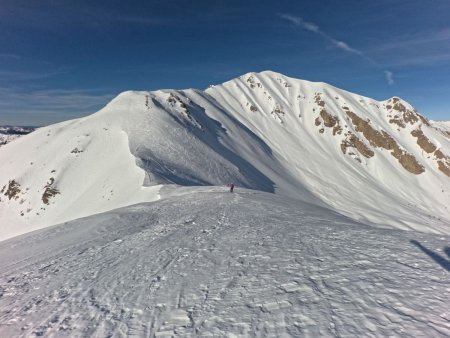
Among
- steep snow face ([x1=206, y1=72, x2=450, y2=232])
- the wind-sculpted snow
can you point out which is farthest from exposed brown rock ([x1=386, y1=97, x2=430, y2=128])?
the wind-sculpted snow

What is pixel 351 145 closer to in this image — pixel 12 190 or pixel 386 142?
pixel 386 142

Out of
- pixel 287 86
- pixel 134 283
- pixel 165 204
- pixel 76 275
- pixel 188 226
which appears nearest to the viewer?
pixel 134 283

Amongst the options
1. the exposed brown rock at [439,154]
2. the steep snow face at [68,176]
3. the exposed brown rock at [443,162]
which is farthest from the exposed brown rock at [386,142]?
the steep snow face at [68,176]

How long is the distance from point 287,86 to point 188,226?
111 m

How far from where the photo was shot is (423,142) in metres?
106

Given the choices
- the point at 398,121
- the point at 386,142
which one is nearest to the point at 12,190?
the point at 386,142

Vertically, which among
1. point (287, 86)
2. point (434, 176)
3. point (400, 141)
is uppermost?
point (287, 86)

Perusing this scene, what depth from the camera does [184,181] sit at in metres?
32.9

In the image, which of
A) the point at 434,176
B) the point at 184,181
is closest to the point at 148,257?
the point at 184,181

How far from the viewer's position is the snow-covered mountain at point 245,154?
35.8 m

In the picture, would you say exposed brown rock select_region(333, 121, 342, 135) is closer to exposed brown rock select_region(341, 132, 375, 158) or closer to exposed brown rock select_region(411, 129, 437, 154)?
exposed brown rock select_region(341, 132, 375, 158)

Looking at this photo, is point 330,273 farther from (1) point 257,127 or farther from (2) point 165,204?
(1) point 257,127

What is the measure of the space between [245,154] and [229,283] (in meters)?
59.7

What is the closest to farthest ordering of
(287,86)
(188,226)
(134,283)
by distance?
(134,283) → (188,226) → (287,86)
